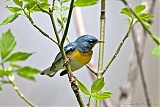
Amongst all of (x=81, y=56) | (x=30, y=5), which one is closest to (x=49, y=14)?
(x=30, y=5)

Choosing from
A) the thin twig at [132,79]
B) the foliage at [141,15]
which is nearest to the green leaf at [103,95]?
the foliage at [141,15]

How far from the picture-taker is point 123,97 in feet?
2.76

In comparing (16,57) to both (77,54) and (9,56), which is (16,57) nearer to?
(9,56)

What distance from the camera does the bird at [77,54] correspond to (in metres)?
0.67

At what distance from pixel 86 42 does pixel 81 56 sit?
5 cm

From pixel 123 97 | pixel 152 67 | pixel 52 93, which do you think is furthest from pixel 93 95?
pixel 152 67

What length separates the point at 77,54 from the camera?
28.6 inches

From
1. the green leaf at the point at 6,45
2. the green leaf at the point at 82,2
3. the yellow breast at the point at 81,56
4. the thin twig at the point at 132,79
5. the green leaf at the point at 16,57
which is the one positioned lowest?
the thin twig at the point at 132,79

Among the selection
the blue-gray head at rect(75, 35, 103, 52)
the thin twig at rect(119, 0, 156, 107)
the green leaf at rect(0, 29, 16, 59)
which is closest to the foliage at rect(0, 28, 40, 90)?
the green leaf at rect(0, 29, 16, 59)

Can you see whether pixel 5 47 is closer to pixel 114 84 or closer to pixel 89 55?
pixel 89 55

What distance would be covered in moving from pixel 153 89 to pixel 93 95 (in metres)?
1.47

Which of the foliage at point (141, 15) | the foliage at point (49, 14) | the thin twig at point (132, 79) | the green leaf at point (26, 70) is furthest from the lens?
the thin twig at point (132, 79)

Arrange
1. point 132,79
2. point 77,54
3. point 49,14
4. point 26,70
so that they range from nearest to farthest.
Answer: point 49,14, point 26,70, point 77,54, point 132,79

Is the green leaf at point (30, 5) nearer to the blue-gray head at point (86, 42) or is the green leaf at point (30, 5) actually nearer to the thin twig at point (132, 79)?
the blue-gray head at point (86, 42)
